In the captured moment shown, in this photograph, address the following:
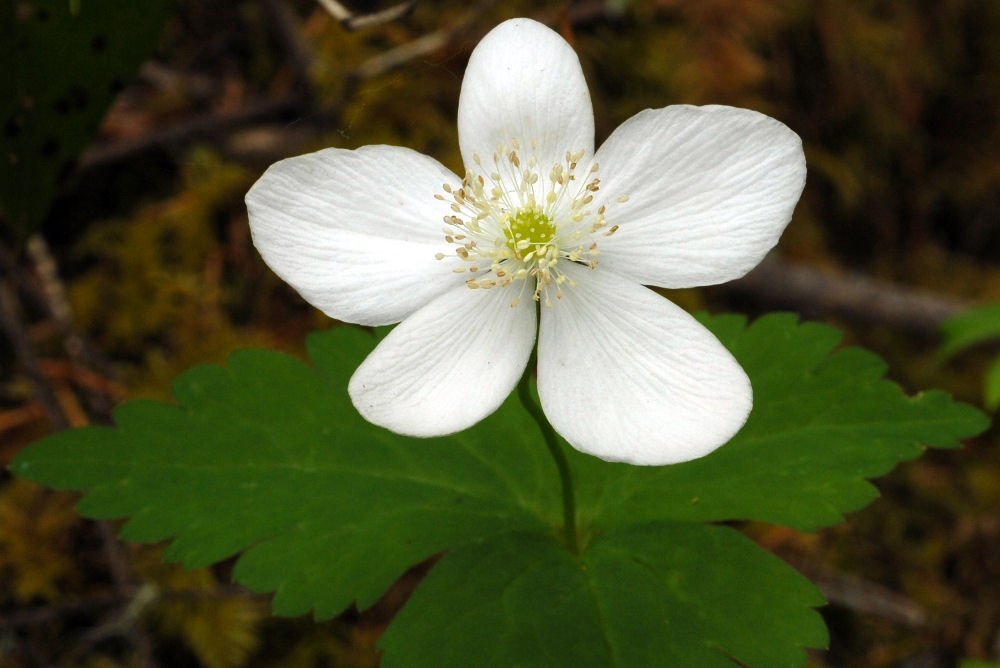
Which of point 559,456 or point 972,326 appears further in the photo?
point 972,326

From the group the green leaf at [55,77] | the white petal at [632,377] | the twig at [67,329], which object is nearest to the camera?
the white petal at [632,377]

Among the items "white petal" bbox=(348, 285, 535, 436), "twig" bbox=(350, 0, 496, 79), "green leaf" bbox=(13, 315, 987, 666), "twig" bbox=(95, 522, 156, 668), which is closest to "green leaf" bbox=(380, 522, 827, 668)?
"green leaf" bbox=(13, 315, 987, 666)

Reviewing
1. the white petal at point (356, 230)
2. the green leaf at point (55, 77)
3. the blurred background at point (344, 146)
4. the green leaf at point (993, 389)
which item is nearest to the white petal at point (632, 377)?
the white petal at point (356, 230)

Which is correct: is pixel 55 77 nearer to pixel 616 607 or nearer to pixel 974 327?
pixel 616 607

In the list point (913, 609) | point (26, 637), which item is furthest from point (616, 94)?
point (26, 637)

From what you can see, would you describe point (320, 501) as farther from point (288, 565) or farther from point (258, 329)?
point (258, 329)

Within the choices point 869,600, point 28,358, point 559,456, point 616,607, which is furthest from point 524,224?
point 869,600

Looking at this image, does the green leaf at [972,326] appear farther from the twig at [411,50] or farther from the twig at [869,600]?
the twig at [411,50]

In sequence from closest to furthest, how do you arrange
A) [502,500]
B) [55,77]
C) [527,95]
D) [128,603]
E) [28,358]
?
[527,95]
[502,500]
[55,77]
[128,603]
[28,358]
